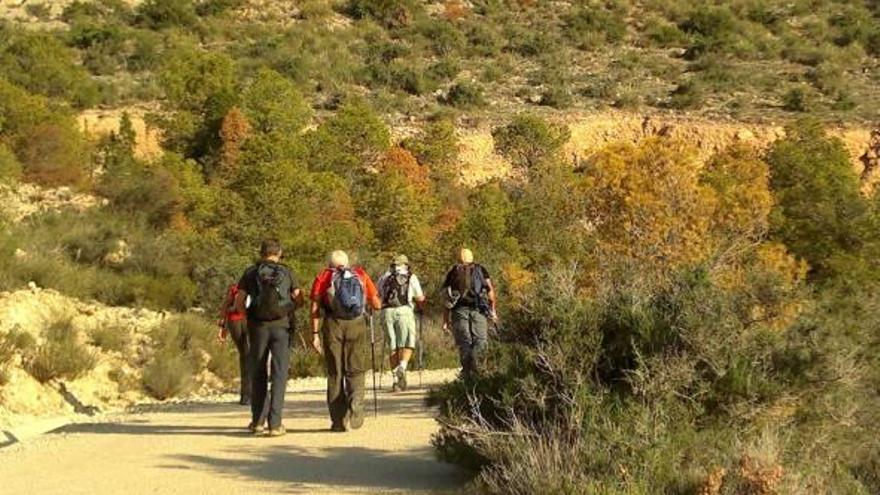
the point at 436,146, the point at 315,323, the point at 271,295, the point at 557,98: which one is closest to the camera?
the point at 271,295

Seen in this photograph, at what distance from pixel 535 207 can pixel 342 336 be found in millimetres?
24592

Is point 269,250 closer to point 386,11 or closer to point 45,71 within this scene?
point 45,71

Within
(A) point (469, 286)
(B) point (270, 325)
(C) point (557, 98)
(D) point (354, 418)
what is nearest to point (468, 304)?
(A) point (469, 286)

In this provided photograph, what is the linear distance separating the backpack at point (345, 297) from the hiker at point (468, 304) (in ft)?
5.38

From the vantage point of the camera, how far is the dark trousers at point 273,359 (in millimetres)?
10859

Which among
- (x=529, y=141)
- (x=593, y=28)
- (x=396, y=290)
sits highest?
(x=593, y=28)

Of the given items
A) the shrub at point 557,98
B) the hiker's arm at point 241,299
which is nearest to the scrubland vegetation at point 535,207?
the shrub at point 557,98

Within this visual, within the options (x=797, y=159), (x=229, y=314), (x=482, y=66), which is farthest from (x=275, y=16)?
(x=229, y=314)

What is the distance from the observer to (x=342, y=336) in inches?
434

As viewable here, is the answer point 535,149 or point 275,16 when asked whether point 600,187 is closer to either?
point 535,149

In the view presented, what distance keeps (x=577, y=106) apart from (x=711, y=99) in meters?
6.66

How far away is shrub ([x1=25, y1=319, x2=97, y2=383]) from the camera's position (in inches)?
659

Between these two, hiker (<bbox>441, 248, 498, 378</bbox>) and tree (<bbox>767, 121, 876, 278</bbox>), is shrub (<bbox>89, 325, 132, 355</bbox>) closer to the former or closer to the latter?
hiker (<bbox>441, 248, 498, 378</bbox>)

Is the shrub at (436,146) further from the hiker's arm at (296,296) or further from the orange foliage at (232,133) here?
the hiker's arm at (296,296)
